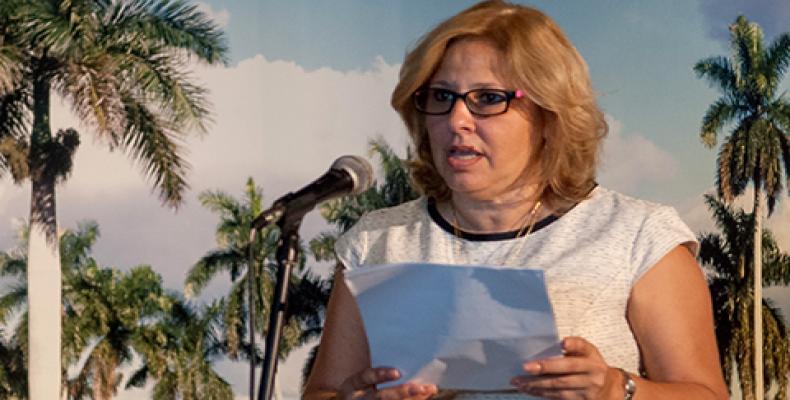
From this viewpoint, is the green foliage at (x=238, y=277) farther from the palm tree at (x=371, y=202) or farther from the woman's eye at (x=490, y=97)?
the woman's eye at (x=490, y=97)

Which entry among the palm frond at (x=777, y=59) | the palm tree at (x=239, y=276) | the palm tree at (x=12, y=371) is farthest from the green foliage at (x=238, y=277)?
the palm frond at (x=777, y=59)

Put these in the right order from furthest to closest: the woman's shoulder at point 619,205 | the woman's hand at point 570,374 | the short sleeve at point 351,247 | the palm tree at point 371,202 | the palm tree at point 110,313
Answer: the palm tree at point 110,313
the palm tree at point 371,202
the short sleeve at point 351,247
the woman's shoulder at point 619,205
the woman's hand at point 570,374

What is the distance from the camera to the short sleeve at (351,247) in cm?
223

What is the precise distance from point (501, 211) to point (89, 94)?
1571 cm

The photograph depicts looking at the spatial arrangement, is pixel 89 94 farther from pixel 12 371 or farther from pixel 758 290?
pixel 758 290

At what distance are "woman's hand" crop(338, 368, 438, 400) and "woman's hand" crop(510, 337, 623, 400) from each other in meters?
0.16

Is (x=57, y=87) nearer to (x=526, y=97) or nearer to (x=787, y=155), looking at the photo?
(x=787, y=155)

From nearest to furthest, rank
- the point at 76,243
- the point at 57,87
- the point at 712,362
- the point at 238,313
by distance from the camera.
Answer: the point at 712,362 → the point at 57,87 → the point at 76,243 → the point at 238,313

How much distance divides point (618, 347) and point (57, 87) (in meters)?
17.8

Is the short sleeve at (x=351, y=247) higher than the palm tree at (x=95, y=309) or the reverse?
the reverse

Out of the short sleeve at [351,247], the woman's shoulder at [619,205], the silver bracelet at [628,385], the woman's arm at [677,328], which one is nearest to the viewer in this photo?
the silver bracelet at [628,385]

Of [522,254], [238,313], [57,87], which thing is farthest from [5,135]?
[522,254]

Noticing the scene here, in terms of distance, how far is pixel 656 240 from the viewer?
6.70 ft

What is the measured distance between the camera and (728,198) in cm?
2502
